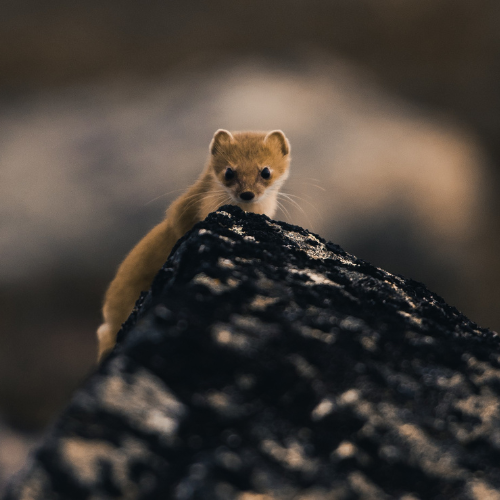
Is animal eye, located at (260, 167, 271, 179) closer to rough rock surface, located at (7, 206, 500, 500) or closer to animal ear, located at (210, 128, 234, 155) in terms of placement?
animal ear, located at (210, 128, 234, 155)

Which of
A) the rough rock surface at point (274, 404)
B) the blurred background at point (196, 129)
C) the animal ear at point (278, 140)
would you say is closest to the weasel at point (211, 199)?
the animal ear at point (278, 140)

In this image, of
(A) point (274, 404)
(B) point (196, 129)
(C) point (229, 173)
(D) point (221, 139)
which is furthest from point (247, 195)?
(B) point (196, 129)

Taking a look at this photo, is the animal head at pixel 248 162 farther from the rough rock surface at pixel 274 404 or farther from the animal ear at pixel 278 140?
the rough rock surface at pixel 274 404

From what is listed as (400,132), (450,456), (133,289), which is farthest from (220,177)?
(400,132)

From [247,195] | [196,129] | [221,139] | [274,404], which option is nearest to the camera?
[274,404]

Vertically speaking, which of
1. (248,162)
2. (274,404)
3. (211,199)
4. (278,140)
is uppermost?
(278,140)

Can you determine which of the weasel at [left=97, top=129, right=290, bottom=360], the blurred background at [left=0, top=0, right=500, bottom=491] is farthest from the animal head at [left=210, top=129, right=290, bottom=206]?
the blurred background at [left=0, top=0, right=500, bottom=491]

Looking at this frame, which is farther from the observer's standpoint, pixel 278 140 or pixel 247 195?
pixel 278 140

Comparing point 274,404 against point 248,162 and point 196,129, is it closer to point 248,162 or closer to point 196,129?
point 248,162
